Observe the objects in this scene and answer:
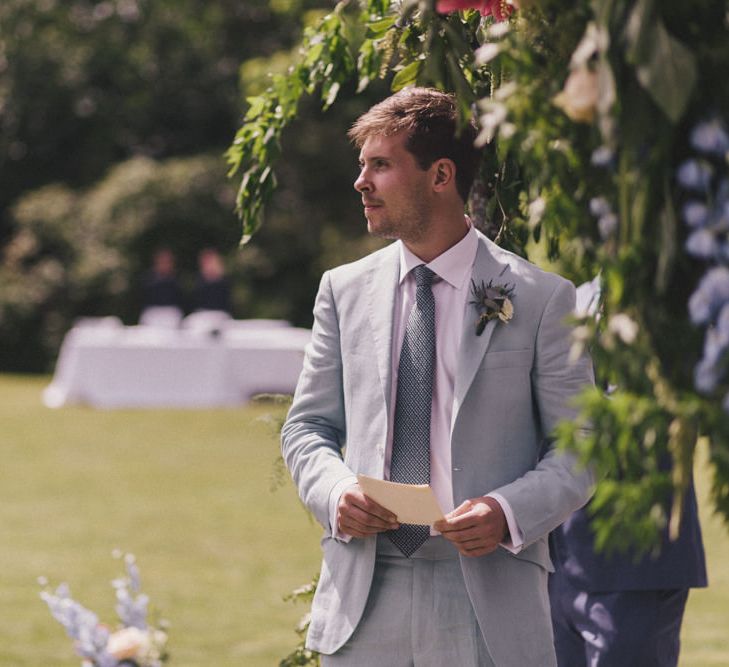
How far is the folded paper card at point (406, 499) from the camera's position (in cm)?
305

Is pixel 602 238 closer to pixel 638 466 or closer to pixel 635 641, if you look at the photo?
pixel 638 466

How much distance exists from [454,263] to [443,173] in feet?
0.68

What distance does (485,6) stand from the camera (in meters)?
2.71

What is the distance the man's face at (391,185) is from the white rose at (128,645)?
2143 millimetres

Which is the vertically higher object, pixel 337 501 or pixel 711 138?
pixel 711 138

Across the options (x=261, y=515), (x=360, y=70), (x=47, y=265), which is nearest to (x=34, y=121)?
(x=47, y=265)

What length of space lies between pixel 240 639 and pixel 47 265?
949 inches

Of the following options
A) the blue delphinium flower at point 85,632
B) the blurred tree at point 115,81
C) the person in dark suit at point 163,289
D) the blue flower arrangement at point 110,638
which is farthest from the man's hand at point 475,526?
the blurred tree at point 115,81

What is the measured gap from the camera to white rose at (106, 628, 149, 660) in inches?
191

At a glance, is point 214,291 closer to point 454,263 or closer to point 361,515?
point 454,263

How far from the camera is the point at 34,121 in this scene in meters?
34.1

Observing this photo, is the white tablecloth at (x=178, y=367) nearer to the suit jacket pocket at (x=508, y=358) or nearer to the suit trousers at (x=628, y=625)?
the suit trousers at (x=628, y=625)

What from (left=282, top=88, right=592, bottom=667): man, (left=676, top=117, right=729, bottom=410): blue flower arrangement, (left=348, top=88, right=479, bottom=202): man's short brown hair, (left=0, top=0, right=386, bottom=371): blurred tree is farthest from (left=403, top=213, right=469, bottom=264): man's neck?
(left=0, top=0, right=386, bottom=371): blurred tree

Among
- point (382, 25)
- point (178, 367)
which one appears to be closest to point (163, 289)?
point (178, 367)
